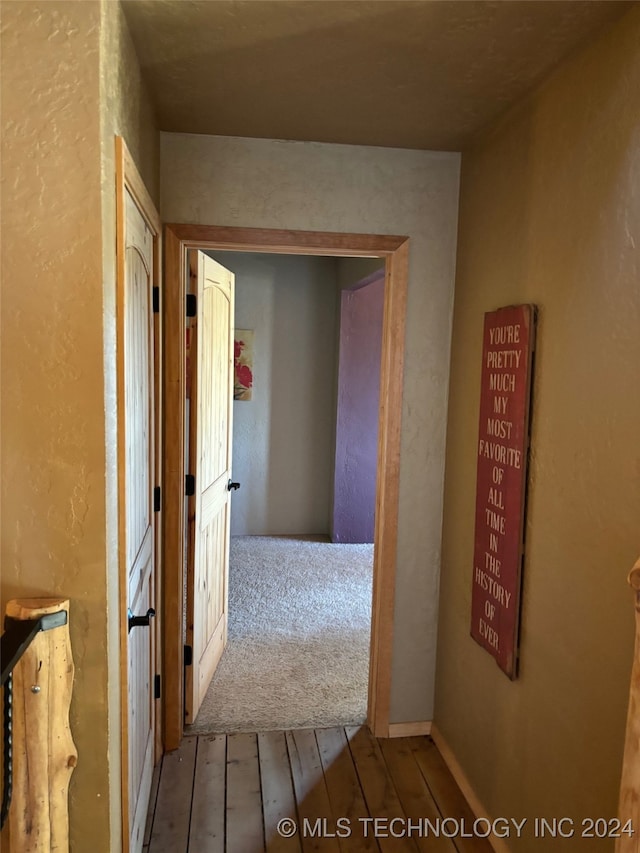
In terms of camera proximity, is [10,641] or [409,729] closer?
[10,641]

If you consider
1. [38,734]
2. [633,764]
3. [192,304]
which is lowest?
[38,734]

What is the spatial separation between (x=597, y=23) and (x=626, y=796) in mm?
1675

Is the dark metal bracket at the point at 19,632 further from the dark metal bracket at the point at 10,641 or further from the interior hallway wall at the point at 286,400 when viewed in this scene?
the interior hallway wall at the point at 286,400

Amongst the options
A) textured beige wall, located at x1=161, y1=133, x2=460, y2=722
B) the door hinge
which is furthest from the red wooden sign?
the door hinge

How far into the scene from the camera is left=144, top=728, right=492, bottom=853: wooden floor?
209 centimetres

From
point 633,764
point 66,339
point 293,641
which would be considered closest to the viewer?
point 633,764

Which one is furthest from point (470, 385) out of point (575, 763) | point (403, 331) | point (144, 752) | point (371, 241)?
point (144, 752)

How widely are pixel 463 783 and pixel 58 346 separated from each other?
2127 millimetres

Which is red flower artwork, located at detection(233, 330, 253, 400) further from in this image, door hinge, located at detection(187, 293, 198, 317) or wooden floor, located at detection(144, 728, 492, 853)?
wooden floor, located at detection(144, 728, 492, 853)

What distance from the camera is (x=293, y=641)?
3.45 meters

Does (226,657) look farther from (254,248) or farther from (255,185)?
(255,185)

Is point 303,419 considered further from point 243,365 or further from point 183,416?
point 183,416

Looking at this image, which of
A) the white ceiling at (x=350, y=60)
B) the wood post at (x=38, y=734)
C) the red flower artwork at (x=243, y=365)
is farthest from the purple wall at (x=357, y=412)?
the wood post at (x=38, y=734)

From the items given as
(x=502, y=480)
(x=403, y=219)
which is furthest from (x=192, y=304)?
(x=502, y=480)
